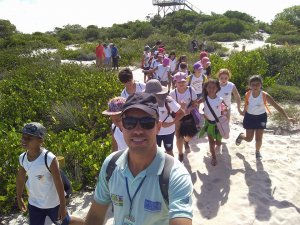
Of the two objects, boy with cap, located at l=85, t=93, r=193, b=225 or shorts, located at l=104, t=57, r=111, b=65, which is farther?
shorts, located at l=104, t=57, r=111, b=65

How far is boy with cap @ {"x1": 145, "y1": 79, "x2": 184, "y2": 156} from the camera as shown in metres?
4.44

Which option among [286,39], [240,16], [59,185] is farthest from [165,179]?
[240,16]

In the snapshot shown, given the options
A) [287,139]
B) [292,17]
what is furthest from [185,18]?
[287,139]

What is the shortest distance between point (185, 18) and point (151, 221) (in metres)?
46.6

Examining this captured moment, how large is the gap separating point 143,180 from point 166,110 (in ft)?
9.47

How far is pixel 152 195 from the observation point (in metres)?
1.83

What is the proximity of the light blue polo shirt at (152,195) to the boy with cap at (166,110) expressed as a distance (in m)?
2.51

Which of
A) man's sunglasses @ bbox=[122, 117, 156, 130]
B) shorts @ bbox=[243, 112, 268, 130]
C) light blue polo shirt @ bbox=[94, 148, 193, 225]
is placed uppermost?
man's sunglasses @ bbox=[122, 117, 156, 130]

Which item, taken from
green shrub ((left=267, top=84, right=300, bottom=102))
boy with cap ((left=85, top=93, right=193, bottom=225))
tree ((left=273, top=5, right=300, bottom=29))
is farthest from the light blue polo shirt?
tree ((left=273, top=5, right=300, bottom=29))

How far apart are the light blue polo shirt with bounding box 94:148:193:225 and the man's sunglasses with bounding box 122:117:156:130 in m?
0.18

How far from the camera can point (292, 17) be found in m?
52.2

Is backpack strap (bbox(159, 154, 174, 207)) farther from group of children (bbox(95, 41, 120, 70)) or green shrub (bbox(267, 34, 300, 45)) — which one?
green shrub (bbox(267, 34, 300, 45))

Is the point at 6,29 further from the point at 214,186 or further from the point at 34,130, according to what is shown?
the point at 34,130

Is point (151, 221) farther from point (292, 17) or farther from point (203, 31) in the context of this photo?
point (292, 17)
